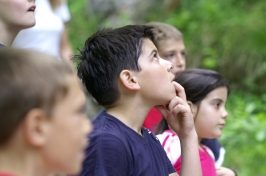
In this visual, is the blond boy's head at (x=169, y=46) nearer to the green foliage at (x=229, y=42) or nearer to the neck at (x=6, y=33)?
the neck at (x=6, y=33)

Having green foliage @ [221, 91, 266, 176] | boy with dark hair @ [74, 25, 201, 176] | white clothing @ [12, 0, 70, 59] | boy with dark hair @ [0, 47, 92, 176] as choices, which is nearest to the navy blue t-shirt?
boy with dark hair @ [74, 25, 201, 176]

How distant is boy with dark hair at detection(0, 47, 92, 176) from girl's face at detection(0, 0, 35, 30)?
973 mm

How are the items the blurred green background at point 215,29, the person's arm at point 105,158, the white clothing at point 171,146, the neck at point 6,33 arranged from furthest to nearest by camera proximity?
1. the blurred green background at point 215,29
2. the white clothing at point 171,146
3. the neck at point 6,33
4. the person's arm at point 105,158

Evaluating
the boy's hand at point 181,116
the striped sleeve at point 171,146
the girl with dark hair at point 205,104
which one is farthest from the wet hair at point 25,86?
the girl with dark hair at point 205,104

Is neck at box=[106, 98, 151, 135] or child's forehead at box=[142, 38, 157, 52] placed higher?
child's forehead at box=[142, 38, 157, 52]

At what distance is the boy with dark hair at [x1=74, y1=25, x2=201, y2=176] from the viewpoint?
237 cm

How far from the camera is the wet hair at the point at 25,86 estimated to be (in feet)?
4.93

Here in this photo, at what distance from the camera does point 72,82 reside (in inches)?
64.5

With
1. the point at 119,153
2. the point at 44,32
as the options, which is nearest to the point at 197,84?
the point at 119,153

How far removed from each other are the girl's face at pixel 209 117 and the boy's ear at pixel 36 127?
1.81m

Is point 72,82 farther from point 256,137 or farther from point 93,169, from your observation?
point 256,137

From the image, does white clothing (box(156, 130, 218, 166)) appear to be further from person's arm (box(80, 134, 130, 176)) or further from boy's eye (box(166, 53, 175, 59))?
boy's eye (box(166, 53, 175, 59))

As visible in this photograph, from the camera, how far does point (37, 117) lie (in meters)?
1.51

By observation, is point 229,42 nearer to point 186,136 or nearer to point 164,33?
point 164,33
